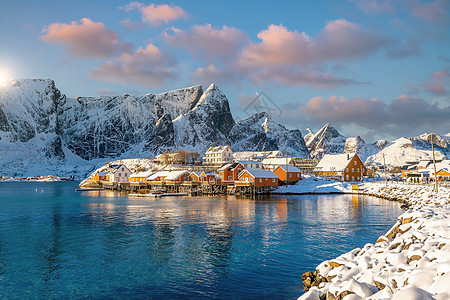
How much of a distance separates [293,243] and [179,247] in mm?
9556

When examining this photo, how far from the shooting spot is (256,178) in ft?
296

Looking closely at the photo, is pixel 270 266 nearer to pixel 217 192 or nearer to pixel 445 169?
pixel 217 192

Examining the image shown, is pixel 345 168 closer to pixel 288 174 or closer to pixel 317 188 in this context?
pixel 288 174

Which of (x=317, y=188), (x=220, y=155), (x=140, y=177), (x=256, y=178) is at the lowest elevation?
(x=317, y=188)

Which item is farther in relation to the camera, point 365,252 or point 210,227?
point 210,227

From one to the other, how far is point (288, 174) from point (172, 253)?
79.3m

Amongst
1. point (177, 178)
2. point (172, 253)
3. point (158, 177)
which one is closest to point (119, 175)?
point (158, 177)

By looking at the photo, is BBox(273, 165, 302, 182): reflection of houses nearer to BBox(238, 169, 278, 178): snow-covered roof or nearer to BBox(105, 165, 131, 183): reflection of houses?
BBox(238, 169, 278, 178): snow-covered roof

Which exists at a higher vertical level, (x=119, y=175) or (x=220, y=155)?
(x=220, y=155)

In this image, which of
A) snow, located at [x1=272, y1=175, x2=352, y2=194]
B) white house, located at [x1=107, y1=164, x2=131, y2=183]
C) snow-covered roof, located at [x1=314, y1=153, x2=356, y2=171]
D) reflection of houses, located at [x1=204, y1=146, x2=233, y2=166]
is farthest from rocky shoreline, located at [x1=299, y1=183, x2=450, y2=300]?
reflection of houses, located at [x1=204, y1=146, x2=233, y2=166]

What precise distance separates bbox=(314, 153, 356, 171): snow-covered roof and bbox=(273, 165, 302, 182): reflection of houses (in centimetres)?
1879

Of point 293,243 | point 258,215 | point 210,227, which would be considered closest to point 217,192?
point 258,215

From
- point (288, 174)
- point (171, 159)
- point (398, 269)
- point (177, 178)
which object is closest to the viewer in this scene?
point (398, 269)

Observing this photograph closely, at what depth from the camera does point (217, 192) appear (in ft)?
308
